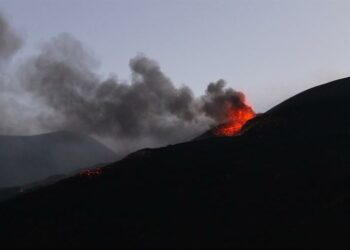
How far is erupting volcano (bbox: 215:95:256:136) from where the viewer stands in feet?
343

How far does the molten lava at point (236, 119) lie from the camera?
10420cm

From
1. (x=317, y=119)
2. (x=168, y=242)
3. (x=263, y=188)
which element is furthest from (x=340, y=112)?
(x=168, y=242)

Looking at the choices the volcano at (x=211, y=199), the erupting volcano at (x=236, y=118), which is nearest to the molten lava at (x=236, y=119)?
the erupting volcano at (x=236, y=118)

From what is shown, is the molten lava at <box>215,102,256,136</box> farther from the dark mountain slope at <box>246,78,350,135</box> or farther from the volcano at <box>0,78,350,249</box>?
the volcano at <box>0,78,350,249</box>

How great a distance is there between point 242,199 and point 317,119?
29.8 meters

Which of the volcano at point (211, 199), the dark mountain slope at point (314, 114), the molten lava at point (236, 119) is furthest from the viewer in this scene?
the molten lava at point (236, 119)

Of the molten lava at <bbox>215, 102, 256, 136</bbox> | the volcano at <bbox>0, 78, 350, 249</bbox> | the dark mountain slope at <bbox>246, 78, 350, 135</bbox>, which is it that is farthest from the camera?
the molten lava at <bbox>215, 102, 256, 136</bbox>

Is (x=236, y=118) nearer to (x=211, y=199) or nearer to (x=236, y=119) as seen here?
(x=236, y=119)

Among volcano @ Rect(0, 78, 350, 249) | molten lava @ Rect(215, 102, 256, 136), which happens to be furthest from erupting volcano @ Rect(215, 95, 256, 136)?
volcano @ Rect(0, 78, 350, 249)

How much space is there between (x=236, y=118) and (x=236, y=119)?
278 cm

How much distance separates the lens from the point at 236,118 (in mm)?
127438

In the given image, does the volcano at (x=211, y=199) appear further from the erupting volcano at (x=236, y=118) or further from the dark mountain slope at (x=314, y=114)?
the erupting volcano at (x=236, y=118)

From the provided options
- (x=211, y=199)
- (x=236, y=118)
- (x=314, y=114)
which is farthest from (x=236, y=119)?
(x=211, y=199)

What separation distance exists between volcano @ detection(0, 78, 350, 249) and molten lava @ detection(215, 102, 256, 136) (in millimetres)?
17011
